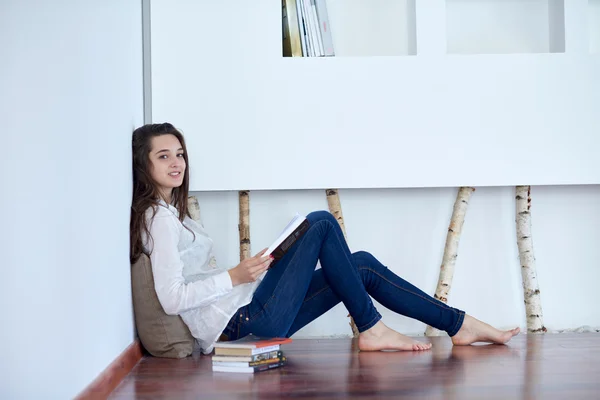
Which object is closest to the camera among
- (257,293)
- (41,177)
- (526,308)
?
(41,177)

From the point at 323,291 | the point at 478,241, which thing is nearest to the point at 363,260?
the point at 323,291

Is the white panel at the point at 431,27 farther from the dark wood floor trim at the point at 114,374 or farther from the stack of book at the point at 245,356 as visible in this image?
the dark wood floor trim at the point at 114,374

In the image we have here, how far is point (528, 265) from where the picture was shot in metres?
3.27

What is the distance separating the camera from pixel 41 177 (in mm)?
1405

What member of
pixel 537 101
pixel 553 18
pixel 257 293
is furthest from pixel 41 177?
pixel 553 18

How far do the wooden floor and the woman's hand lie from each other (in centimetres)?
32

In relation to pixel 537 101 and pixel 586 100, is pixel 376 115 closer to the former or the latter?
pixel 537 101

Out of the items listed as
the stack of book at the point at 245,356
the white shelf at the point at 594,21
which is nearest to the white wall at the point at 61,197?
the stack of book at the point at 245,356

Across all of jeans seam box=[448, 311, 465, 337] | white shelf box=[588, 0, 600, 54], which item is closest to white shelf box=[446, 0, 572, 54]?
white shelf box=[588, 0, 600, 54]

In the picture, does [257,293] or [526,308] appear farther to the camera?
[526,308]

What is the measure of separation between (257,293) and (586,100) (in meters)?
1.71

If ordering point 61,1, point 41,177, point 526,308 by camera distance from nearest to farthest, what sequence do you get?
point 41,177 → point 61,1 → point 526,308

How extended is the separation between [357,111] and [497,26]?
2.90 ft

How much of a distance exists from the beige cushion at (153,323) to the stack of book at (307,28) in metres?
1.21
